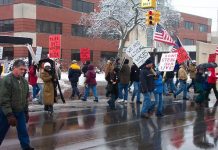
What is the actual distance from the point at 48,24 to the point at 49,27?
0.37 meters

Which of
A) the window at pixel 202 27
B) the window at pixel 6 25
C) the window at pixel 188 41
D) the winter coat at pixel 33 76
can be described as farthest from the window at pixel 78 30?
the winter coat at pixel 33 76

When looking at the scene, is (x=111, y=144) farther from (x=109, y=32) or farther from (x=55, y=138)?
(x=109, y=32)

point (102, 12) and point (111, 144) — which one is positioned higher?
point (102, 12)

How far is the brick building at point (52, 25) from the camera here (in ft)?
156

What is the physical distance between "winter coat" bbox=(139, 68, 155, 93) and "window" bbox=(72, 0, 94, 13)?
139 feet

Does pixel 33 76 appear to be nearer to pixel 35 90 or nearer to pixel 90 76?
pixel 35 90

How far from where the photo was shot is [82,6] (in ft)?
181

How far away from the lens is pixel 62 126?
10930 mm

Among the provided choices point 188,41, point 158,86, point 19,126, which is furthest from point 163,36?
point 188,41

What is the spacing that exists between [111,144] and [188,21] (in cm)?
7534

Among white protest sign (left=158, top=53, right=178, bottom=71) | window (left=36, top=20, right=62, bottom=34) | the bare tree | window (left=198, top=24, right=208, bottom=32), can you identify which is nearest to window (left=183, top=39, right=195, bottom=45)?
window (left=198, top=24, right=208, bottom=32)

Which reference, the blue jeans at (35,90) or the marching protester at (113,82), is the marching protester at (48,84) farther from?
the blue jeans at (35,90)

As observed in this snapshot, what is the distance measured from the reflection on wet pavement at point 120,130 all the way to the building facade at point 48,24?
3451cm

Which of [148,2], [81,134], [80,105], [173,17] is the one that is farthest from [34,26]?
[81,134]
